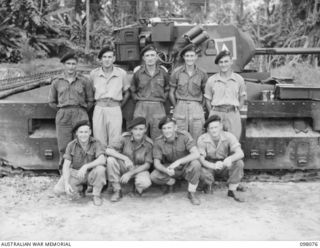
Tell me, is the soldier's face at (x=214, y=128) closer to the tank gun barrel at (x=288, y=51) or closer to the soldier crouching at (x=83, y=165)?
the soldier crouching at (x=83, y=165)

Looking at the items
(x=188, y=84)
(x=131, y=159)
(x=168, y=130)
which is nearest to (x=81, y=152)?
(x=131, y=159)

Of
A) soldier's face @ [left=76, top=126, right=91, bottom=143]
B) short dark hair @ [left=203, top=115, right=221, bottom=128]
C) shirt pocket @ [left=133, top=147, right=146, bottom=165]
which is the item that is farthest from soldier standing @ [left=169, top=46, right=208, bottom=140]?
soldier's face @ [left=76, top=126, right=91, bottom=143]

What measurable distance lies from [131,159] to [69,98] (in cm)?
104

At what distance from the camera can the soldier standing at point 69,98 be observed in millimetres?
5605

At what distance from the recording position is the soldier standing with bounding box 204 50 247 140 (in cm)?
555

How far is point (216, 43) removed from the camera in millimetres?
6711

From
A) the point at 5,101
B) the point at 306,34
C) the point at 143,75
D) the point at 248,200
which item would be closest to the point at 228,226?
the point at 248,200

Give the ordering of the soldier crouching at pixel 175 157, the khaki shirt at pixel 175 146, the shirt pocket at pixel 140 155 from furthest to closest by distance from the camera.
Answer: the shirt pocket at pixel 140 155, the khaki shirt at pixel 175 146, the soldier crouching at pixel 175 157

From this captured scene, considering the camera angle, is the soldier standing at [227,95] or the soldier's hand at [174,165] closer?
the soldier's hand at [174,165]

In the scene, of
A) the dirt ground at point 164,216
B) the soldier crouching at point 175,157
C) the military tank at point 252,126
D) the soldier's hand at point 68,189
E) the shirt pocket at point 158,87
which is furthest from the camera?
the military tank at point 252,126

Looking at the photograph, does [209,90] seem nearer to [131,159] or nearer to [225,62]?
[225,62]

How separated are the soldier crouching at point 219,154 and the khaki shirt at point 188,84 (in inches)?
18.1

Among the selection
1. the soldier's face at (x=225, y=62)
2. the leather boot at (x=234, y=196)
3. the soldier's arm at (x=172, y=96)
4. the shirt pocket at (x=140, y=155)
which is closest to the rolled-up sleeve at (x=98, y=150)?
the shirt pocket at (x=140, y=155)

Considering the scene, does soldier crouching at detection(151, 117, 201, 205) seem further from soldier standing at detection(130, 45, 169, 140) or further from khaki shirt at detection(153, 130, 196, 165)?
soldier standing at detection(130, 45, 169, 140)
